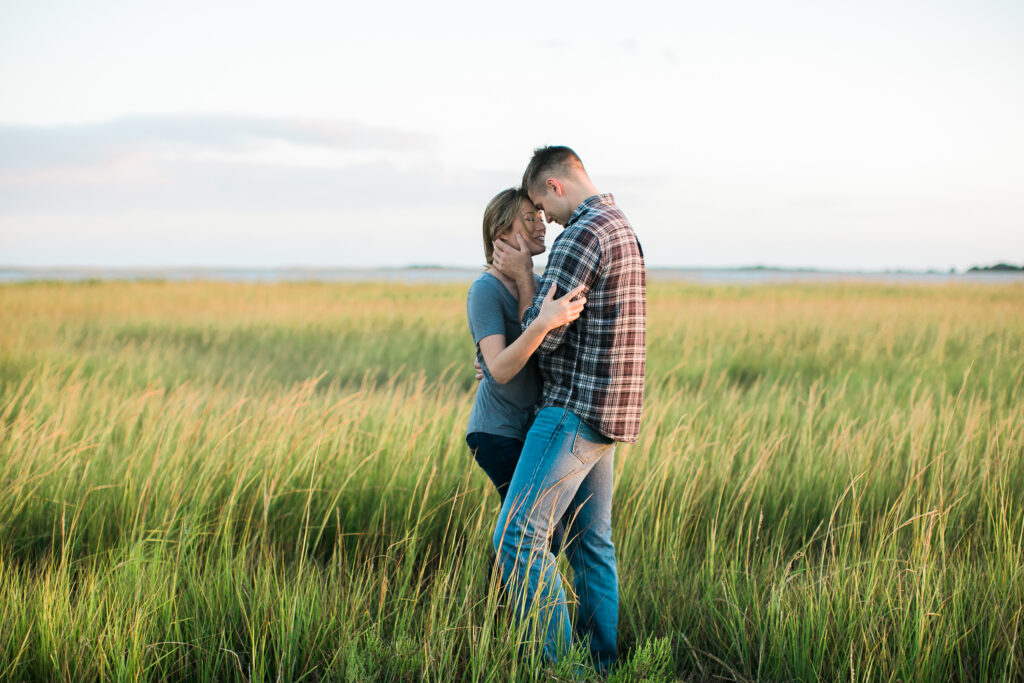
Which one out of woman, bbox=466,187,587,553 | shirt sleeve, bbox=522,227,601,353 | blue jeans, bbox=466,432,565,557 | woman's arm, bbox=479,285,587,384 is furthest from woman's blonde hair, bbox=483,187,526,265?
blue jeans, bbox=466,432,565,557

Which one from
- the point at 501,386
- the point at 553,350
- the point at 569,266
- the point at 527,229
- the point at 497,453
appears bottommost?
the point at 497,453

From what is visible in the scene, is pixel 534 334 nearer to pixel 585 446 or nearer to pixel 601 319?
pixel 601 319

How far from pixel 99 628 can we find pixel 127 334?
450 inches

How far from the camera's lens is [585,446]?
2.36 m

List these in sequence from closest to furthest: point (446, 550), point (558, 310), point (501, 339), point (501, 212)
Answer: point (558, 310) → point (501, 339) → point (501, 212) → point (446, 550)

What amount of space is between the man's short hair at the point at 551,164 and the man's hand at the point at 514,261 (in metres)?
0.23

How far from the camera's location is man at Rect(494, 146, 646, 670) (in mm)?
2283

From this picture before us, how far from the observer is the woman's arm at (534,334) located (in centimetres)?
215

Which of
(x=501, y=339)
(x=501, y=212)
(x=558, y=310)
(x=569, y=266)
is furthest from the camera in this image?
(x=501, y=212)

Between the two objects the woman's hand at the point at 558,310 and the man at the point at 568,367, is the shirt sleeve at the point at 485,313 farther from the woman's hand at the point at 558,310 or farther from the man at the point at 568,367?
the woman's hand at the point at 558,310

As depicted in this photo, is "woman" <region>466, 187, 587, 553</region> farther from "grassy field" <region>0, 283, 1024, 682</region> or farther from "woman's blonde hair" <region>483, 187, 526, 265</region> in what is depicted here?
"grassy field" <region>0, 283, 1024, 682</region>

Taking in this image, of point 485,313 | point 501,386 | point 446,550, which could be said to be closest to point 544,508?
point 501,386

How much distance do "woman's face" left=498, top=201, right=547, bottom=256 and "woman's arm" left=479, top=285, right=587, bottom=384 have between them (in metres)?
0.30

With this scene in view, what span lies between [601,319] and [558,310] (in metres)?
0.24
